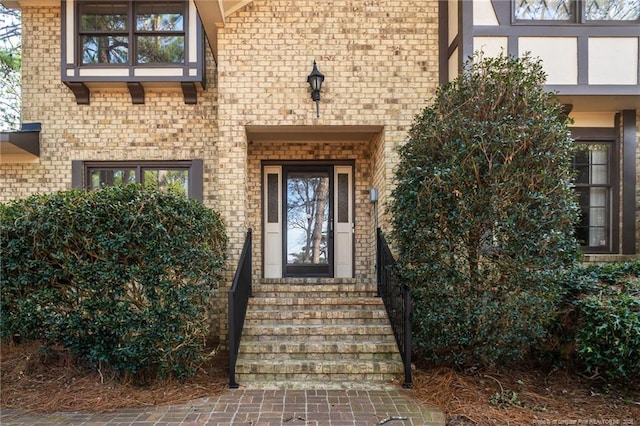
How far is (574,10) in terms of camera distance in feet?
Answer: 17.7

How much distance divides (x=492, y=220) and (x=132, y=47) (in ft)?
18.8

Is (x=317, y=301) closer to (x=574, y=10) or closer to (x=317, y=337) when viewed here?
(x=317, y=337)

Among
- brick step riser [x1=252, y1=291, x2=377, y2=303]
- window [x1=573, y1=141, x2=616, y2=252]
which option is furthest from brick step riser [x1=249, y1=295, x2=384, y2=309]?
window [x1=573, y1=141, x2=616, y2=252]

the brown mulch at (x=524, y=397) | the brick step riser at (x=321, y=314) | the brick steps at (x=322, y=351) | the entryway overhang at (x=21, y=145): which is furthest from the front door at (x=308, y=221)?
the entryway overhang at (x=21, y=145)

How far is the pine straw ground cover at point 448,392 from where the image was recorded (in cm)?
352

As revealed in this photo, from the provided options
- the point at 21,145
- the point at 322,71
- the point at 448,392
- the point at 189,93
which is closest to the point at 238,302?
the point at 448,392

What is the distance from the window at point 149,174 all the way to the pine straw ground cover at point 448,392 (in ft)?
9.21

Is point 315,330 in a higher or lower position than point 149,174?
lower

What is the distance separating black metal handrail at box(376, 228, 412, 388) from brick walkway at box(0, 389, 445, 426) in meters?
0.47

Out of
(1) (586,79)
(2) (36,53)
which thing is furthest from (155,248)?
(1) (586,79)

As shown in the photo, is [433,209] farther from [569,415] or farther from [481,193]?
[569,415]

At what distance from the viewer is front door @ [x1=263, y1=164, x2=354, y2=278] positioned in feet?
22.6

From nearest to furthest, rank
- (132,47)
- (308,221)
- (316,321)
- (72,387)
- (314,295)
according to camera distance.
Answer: (72,387), (316,321), (314,295), (132,47), (308,221)

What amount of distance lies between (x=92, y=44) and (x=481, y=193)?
6119 millimetres
